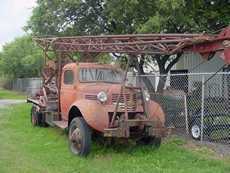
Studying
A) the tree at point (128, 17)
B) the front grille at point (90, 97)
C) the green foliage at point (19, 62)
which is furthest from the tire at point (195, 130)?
the green foliage at point (19, 62)

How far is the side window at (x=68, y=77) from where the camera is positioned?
1218cm

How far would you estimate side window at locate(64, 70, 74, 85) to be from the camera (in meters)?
12.2

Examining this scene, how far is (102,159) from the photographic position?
9781mm

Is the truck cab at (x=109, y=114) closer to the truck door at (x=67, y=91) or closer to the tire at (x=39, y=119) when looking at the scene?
the truck door at (x=67, y=91)

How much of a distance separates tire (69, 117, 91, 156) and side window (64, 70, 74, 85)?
1.88 metres

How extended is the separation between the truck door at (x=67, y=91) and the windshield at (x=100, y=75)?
1.00 ft

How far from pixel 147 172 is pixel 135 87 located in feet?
7.97

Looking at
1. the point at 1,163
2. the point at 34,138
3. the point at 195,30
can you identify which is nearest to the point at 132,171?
the point at 1,163

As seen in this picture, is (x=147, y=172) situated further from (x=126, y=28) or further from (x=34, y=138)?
(x=126, y=28)

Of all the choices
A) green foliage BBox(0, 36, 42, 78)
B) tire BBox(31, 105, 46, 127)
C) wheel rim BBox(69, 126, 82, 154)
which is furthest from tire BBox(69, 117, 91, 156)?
green foliage BBox(0, 36, 42, 78)

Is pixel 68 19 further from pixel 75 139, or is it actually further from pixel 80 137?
pixel 80 137

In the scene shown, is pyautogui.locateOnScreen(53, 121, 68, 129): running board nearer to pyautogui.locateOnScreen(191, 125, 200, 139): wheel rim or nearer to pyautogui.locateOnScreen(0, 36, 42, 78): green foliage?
pyautogui.locateOnScreen(191, 125, 200, 139): wheel rim

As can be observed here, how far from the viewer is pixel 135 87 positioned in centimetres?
1038

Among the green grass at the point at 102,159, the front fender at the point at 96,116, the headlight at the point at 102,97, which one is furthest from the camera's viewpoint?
the headlight at the point at 102,97
